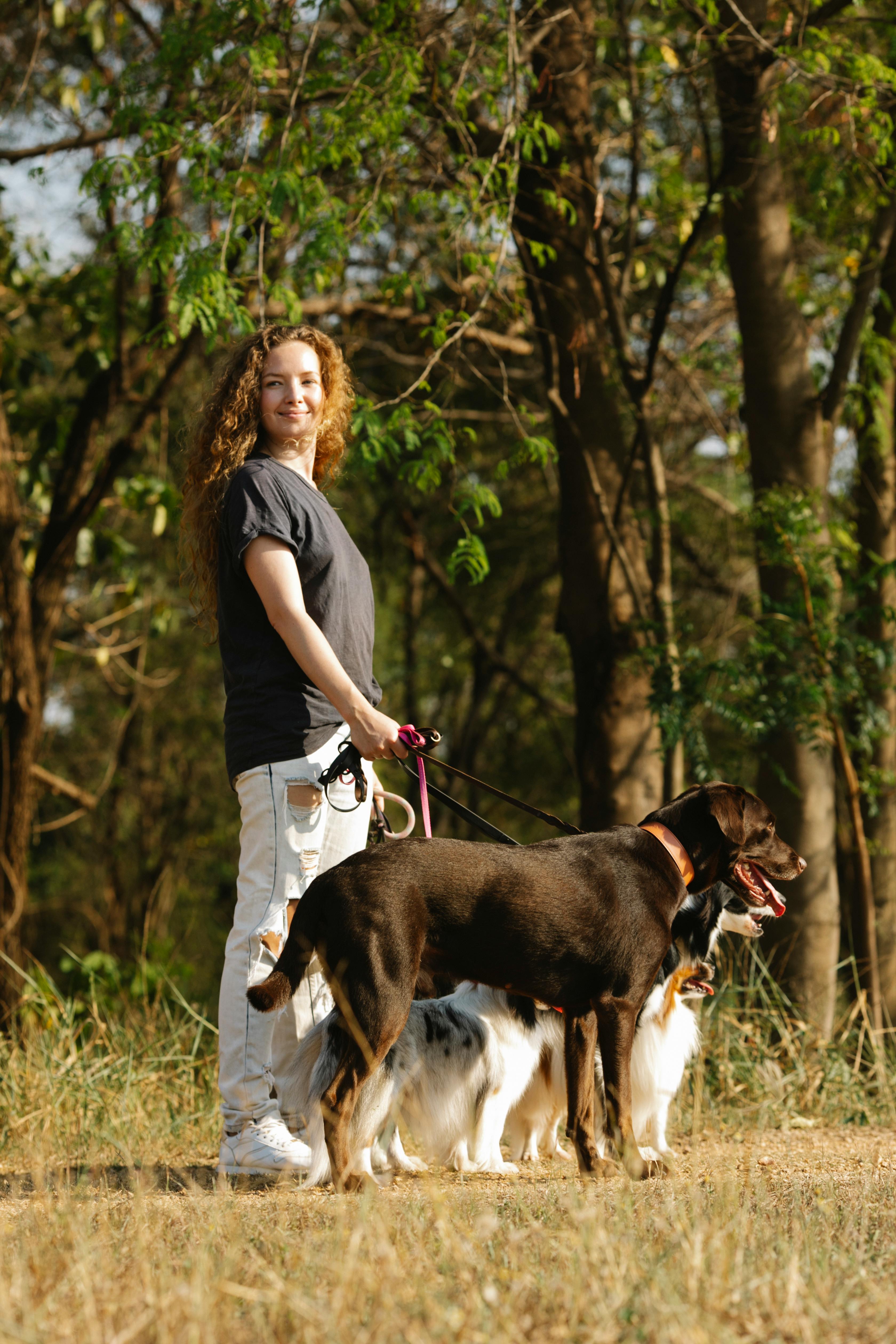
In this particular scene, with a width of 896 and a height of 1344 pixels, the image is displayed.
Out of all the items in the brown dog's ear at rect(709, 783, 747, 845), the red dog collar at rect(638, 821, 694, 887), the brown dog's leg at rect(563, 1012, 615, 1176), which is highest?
the brown dog's ear at rect(709, 783, 747, 845)

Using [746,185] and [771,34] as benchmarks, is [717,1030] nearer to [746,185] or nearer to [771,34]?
[746,185]

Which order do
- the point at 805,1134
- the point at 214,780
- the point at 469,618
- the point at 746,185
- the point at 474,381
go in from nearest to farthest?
the point at 805,1134, the point at 746,185, the point at 474,381, the point at 469,618, the point at 214,780

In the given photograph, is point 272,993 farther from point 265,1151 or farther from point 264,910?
point 265,1151

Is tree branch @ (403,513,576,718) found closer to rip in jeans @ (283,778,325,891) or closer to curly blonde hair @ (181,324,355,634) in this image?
curly blonde hair @ (181,324,355,634)

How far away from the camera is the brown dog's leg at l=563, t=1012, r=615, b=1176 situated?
11.2 feet

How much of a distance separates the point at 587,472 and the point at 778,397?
3.49ft

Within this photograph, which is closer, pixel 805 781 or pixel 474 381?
pixel 805 781

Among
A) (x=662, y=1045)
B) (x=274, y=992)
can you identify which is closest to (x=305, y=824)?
(x=274, y=992)

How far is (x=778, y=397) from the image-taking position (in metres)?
6.07

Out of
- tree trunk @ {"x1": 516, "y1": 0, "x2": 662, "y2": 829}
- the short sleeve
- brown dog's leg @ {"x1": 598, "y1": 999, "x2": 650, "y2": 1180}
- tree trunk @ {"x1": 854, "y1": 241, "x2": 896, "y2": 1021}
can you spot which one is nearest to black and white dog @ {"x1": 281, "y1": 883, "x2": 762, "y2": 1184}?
brown dog's leg @ {"x1": 598, "y1": 999, "x2": 650, "y2": 1180}

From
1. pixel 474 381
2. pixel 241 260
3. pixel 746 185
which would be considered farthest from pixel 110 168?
pixel 474 381

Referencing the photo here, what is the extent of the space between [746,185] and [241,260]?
2608 mm

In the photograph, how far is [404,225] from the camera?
848cm

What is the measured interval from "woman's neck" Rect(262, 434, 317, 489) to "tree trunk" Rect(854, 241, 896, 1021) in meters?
3.32
